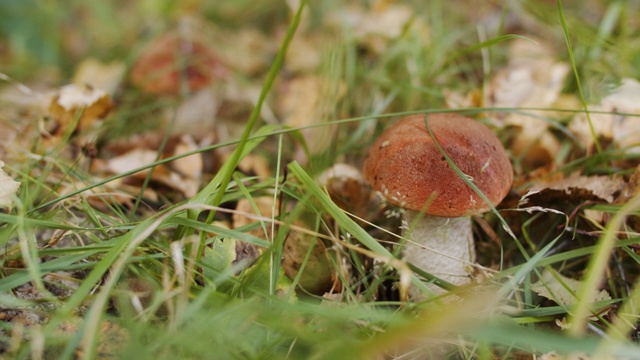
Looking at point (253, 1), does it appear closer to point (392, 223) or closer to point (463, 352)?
point (392, 223)

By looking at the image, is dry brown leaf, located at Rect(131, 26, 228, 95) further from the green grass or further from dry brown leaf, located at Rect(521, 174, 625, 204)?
dry brown leaf, located at Rect(521, 174, 625, 204)

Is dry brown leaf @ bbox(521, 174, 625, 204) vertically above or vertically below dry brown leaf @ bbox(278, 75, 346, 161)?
below

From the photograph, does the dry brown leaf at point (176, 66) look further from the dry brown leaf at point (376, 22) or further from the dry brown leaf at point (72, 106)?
the dry brown leaf at point (376, 22)

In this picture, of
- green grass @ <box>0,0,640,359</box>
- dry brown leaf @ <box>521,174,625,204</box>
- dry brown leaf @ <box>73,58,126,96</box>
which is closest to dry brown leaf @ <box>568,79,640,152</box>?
green grass @ <box>0,0,640,359</box>

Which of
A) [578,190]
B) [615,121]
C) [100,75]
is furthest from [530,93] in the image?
[100,75]

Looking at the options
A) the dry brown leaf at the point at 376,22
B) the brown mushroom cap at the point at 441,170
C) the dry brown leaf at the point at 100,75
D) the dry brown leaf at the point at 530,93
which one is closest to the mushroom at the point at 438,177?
the brown mushroom cap at the point at 441,170

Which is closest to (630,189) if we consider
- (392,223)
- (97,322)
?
(392,223)

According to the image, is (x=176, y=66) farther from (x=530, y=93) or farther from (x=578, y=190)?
(x=578, y=190)
